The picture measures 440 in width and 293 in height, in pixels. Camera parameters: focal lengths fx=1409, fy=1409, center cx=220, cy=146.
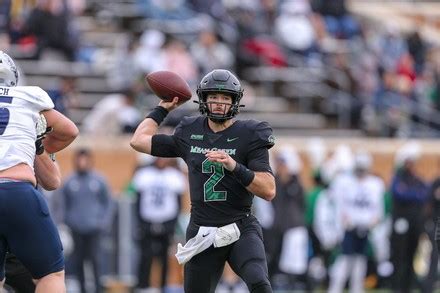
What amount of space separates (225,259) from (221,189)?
1.59ft

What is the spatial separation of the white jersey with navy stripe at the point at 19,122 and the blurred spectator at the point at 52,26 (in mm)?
10081

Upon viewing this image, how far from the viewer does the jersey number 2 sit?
919 centimetres

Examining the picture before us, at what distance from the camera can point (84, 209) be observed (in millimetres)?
15750

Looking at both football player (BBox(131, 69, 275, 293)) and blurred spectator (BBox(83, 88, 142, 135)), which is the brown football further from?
blurred spectator (BBox(83, 88, 142, 135))

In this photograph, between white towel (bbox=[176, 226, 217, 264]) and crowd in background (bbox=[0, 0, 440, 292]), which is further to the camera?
crowd in background (bbox=[0, 0, 440, 292])

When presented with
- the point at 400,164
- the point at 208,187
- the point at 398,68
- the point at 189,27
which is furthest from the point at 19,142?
the point at 398,68

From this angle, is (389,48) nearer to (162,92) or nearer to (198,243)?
(162,92)

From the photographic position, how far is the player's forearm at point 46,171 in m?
8.95

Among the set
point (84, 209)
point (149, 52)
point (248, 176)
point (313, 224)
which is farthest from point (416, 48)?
point (248, 176)

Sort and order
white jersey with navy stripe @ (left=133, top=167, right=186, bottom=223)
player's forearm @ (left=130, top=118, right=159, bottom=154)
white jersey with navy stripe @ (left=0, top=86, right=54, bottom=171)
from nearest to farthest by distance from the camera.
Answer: white jersey with navy stripe @ (left=0, top=86, right=54, bottom=171), player's forearm @ (left=130, top=118, right=159, bottom=154), white jersey with navy stripe @ (left=133, top=167, right=186, bottom=223)

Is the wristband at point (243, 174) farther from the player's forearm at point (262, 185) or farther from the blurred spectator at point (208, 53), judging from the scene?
the blurred spectator at point (208, 53)

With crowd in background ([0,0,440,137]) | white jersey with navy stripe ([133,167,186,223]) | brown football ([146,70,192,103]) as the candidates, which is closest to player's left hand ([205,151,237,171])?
brown football ([146,70,192,103])

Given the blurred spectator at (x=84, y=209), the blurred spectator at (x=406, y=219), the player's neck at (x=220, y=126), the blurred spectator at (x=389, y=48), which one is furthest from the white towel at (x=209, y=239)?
the blurred spectator at (x=389, y=48)

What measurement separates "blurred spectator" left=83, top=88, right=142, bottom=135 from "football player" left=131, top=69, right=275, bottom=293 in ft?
27.1
